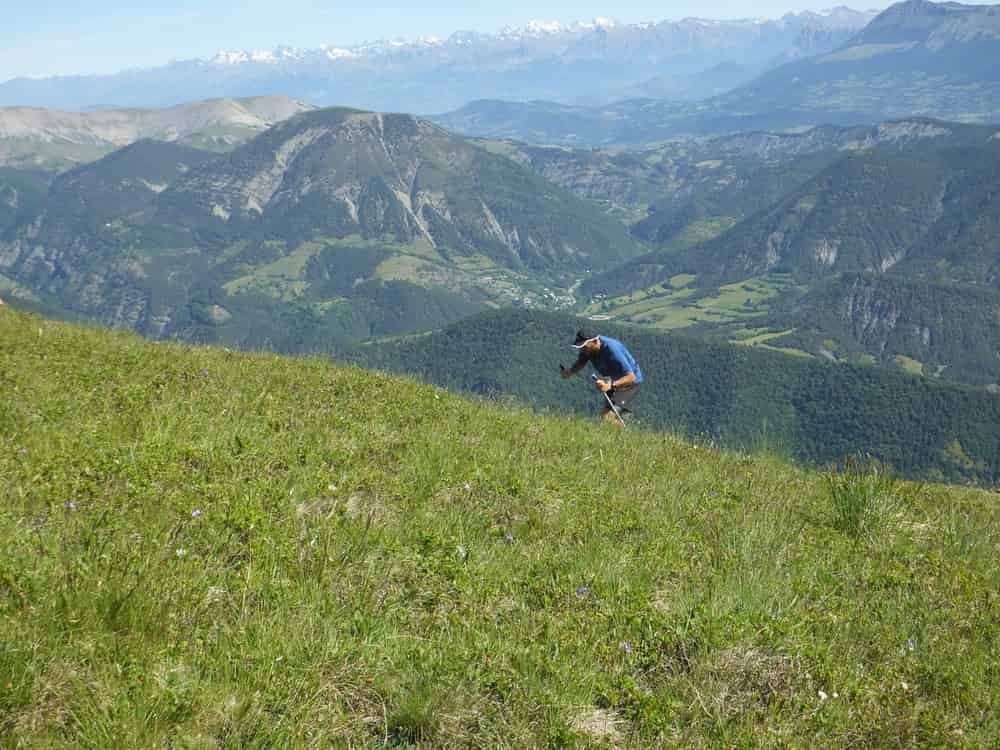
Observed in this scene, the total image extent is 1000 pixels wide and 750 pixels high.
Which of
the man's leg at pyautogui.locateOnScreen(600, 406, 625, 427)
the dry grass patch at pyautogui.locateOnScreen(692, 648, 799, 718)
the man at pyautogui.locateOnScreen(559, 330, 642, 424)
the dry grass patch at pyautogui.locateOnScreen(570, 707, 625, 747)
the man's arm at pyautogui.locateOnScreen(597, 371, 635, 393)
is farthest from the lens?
the man's arm at pyautogui.locateOnScreen(597, 371, 635, 393)

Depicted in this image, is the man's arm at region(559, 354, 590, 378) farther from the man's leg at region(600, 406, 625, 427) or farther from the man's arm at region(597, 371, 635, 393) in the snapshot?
the man's leg at region(600, 406, 625, 427)

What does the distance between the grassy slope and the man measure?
21.1 feet

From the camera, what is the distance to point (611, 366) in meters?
16.8

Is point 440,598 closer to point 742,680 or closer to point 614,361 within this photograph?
point 742,680

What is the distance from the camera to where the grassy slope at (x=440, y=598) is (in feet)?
13.4

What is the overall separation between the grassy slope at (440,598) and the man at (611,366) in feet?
21.1

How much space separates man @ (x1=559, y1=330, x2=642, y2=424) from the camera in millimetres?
16234

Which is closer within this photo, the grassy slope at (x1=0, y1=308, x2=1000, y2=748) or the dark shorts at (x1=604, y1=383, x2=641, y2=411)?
the grassy slope at (x1=0, y1=308, x2=1000, y2=748)

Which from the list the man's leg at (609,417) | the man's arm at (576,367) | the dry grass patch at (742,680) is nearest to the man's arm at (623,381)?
the man's leg at (609,417)

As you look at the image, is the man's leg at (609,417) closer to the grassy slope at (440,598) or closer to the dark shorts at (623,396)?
the dark shorts at (623,396)

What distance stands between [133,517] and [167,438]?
2.26m

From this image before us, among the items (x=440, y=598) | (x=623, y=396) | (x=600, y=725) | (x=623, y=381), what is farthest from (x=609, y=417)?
(x=600, y=725)

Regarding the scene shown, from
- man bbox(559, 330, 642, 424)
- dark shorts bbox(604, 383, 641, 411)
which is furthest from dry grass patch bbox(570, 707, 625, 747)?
dark shorts bbox(604, 383, 641, 411)

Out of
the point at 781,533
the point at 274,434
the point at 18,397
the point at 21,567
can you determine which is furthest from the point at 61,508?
the point at 781,533
